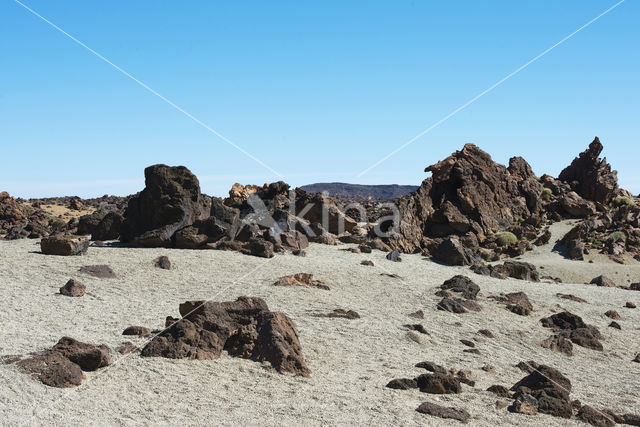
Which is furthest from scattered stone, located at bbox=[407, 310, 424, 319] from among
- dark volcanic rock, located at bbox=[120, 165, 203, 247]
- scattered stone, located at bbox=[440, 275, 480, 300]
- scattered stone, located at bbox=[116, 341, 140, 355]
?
dark volcanic rock, located at bbox=[120, 165, 203, 247]

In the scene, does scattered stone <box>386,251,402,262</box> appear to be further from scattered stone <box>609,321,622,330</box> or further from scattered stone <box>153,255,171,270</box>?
scattered stone <box>153,255,171,270</box>

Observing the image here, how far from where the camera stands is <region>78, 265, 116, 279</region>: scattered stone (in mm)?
16211

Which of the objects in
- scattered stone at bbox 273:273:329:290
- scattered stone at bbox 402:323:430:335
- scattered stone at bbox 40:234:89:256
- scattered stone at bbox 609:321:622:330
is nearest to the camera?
scattered stone at bbox 402:323:430:335

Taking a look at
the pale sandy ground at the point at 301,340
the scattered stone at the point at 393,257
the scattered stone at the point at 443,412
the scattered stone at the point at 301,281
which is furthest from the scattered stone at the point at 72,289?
the scattered stone at the point at 393,257

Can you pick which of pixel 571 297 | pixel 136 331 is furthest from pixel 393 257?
pixel 136 331

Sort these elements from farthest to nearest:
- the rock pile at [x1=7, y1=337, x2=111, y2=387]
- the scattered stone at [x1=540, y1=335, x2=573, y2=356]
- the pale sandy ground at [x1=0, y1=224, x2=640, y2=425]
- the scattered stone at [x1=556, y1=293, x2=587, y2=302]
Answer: the scattered stone at [x1=556, y1=293, x2=587, y2=302]
the scattered stone at [x1=540, y1=335, x2=573, y2=356]
the rock pile at [x1=7, y1=337, x2=111, y2=387]
the pale sandy ground at [x1=0, y1=224, x2=640, y2=425]

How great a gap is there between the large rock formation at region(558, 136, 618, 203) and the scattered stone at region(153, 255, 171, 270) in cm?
3314

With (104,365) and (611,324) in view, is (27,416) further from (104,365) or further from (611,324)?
(611,324)

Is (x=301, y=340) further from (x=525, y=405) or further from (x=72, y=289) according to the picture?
(x=72, y=289)

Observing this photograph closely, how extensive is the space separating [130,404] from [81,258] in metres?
11.1

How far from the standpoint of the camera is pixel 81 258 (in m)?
18.0

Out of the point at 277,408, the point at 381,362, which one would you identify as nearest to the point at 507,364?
the point at 381,362

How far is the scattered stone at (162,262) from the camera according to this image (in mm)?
18245

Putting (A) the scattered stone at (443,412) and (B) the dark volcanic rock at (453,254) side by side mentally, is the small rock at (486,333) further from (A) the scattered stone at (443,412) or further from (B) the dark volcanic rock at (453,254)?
(B) the dark volcanic rock at (453,254)
